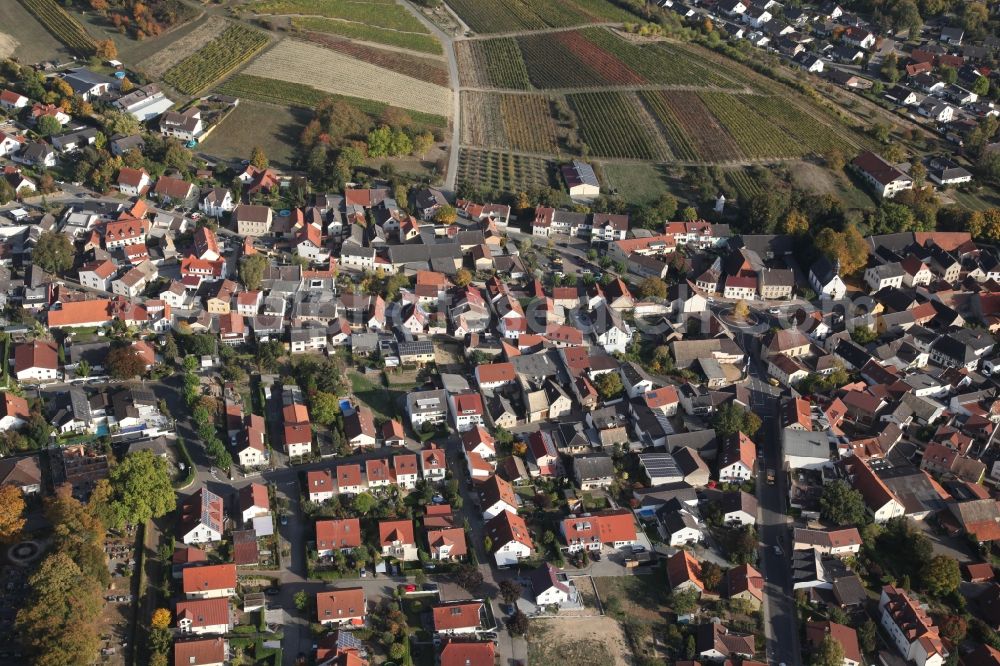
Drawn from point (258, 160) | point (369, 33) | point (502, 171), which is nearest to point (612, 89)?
point (502, 171)

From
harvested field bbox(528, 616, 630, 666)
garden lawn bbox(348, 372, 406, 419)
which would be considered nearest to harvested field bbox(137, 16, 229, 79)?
garden lawn bbox(348, 372, 406, 419)

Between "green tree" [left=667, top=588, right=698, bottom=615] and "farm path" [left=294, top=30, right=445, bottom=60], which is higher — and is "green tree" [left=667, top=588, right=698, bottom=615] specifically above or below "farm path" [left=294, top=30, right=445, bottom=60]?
below

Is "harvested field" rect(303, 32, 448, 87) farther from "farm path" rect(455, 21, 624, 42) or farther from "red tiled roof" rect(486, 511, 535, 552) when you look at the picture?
"red tiled roof" rect(486, 511, 535, 552)

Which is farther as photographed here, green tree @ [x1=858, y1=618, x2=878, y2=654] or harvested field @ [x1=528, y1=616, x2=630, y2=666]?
green tree @ [x1=858, y1=618, x2=878, y2=654]

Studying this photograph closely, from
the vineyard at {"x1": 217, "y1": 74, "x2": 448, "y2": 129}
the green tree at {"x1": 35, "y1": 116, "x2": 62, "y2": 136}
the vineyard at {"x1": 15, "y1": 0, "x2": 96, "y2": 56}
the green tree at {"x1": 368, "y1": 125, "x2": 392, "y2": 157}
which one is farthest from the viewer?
the vineyard at {"x1": 15, "y1": 0, "x2": 96, "y2": 56}

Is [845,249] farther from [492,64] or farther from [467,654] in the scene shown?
[492,64]

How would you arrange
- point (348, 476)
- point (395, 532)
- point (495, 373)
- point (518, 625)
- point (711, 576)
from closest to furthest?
point (518, 625) < point (711, 576) < point (395, 532) < point (348, 476) < point (495, 373)
